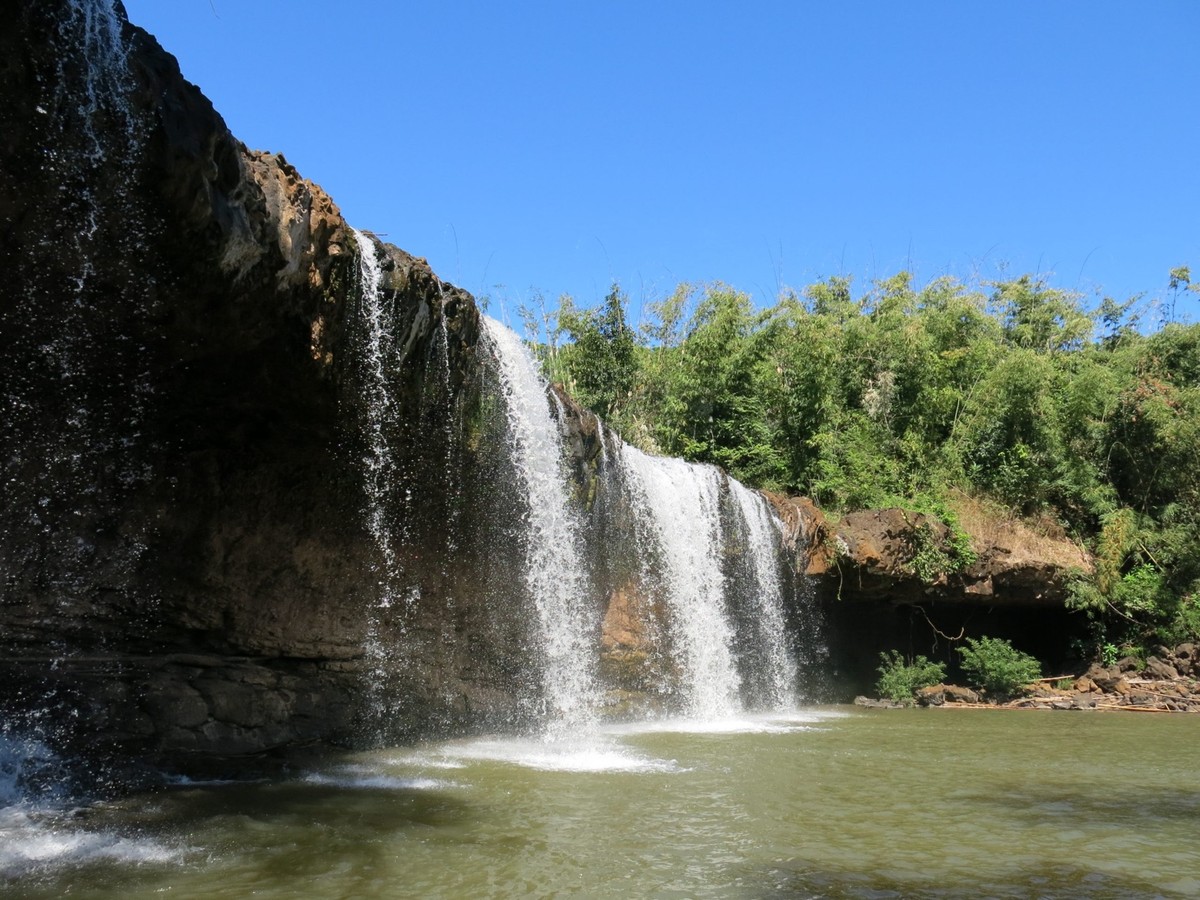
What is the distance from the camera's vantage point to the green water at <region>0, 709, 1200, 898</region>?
5.73m

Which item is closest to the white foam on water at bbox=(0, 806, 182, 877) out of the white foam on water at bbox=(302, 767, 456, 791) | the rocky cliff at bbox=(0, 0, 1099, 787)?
the rocky cliff at bbox=(0, 0, 1099, 787)

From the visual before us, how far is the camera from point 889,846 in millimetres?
6676

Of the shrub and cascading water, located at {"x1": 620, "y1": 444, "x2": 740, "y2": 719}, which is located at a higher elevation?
cascading water, located at {"x1": 620, "y1": 444, "x2": 740, "y2": 719}

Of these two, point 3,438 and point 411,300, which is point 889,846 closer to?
point 411,300

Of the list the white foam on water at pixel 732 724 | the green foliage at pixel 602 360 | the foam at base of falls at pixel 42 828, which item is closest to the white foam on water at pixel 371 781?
the foam at base of falls at pixel 42 828

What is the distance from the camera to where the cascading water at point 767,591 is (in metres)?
17.7

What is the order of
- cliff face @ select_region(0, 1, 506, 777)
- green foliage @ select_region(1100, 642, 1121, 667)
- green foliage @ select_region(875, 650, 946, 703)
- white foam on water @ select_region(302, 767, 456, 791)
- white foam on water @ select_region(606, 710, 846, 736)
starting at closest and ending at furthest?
1. cliff face @ select_region(0, 1, 506, 777)
2. white foam on water @ select_region(302, 767, 456, 791)
3. white foam on water @ select_region(606, 710, 846, 736)
4. green foliage @ select_region(875, 650, 946, 703)
5. green foliage @ select_region(1100, 642, 1121, 667)

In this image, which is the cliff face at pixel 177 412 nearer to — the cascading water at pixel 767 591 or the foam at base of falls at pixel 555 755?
the foam at base of falls at pixel 555 755

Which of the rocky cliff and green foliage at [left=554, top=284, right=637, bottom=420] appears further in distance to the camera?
green foliage at [left=554, top=284, right=637, bottom=420]

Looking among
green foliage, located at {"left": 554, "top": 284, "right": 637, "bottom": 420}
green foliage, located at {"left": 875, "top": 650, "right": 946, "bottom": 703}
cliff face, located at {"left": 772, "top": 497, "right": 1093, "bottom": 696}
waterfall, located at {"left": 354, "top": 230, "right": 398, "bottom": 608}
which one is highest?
green foliage, located at {"left": 554, "top": 284, "right": 637, "bottom": 420}

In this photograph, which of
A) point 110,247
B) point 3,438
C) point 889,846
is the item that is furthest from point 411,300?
point 889,846

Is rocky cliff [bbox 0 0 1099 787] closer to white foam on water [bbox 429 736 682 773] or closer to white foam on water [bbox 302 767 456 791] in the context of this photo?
white foam on water [bbox 429 736 682 773]

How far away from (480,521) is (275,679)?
3.12m

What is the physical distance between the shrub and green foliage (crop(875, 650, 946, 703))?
0.68m
